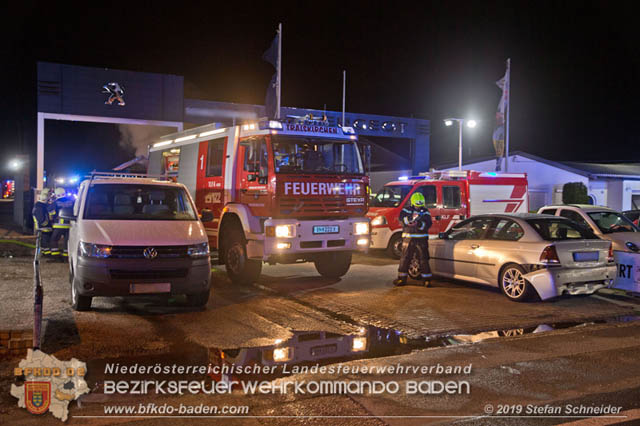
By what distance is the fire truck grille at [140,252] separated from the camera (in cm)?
741

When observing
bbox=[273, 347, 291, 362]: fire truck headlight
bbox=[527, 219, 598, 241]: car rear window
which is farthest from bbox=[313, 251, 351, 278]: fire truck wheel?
bbox=[273, 347, 291, 362]: fire truck headlight

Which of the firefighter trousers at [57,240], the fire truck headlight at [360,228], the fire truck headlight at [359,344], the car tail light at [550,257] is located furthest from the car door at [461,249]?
the firefighter trousers at [57,240]

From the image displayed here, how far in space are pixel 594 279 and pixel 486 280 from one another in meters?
1.66

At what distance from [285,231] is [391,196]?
18.9ft

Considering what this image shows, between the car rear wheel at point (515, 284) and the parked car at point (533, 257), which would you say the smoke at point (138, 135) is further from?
the car rear wheel at point (515, 284)

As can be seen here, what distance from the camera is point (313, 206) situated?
1012cm

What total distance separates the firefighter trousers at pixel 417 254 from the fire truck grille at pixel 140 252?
4356 mm

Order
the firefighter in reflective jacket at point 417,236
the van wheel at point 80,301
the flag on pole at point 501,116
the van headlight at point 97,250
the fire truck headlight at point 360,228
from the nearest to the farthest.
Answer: the van headlight at point 97,250, the van wheel at point 80,301, the firefighter in reflective jacket at point 417,236, the fire truck headlight at point 360,228, the flag on pole at point 501,116

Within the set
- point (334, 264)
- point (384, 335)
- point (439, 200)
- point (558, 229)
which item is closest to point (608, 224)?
point (558, 229)

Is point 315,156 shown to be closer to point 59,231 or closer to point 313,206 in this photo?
point 313,206

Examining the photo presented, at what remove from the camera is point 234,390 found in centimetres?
492

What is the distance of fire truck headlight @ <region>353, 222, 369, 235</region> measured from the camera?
10.6 metres

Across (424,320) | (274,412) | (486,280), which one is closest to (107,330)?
(274,412)

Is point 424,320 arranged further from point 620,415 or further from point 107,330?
point 107,330
